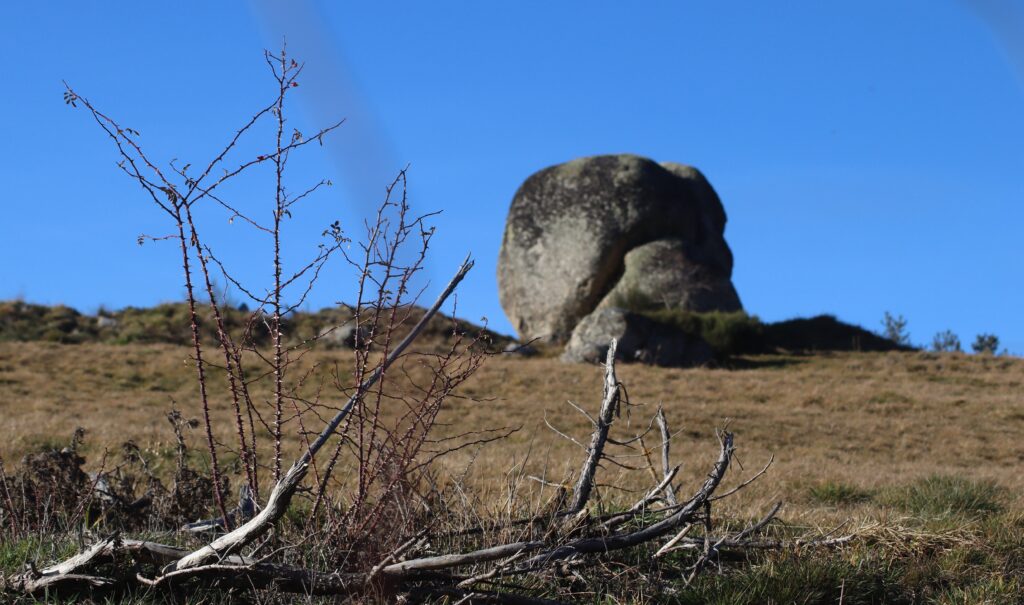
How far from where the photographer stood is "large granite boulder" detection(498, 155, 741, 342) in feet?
92.5

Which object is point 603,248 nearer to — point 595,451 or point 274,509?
point 595,451

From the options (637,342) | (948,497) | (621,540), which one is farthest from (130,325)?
(621,540)

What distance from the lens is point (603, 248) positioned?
29.0 meters

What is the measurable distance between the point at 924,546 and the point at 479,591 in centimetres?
278

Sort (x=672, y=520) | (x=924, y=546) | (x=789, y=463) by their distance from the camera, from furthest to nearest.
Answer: (x=789, y=463) < (x=924, y=546) < (x=672, y=520)

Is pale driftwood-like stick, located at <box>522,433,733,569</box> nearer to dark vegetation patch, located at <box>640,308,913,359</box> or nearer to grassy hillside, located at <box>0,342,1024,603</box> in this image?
grassy hillside, located at <box>0,342,1024,603</box>

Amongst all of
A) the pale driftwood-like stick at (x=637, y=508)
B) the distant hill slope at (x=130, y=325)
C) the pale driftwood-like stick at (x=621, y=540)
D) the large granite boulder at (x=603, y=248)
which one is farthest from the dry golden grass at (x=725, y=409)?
the large granite boulder at (x=603, y=248)

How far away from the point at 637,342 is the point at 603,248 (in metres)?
5.88

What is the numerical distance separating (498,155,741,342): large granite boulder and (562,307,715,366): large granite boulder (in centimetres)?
338

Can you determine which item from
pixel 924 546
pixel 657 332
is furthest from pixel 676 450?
pixel 657 332

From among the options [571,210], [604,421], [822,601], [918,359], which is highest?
[571,210]

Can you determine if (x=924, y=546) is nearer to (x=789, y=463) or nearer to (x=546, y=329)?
(x=789, y=463)

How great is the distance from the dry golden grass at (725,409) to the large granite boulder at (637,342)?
31.4 inches

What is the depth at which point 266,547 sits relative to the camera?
4.26 m
